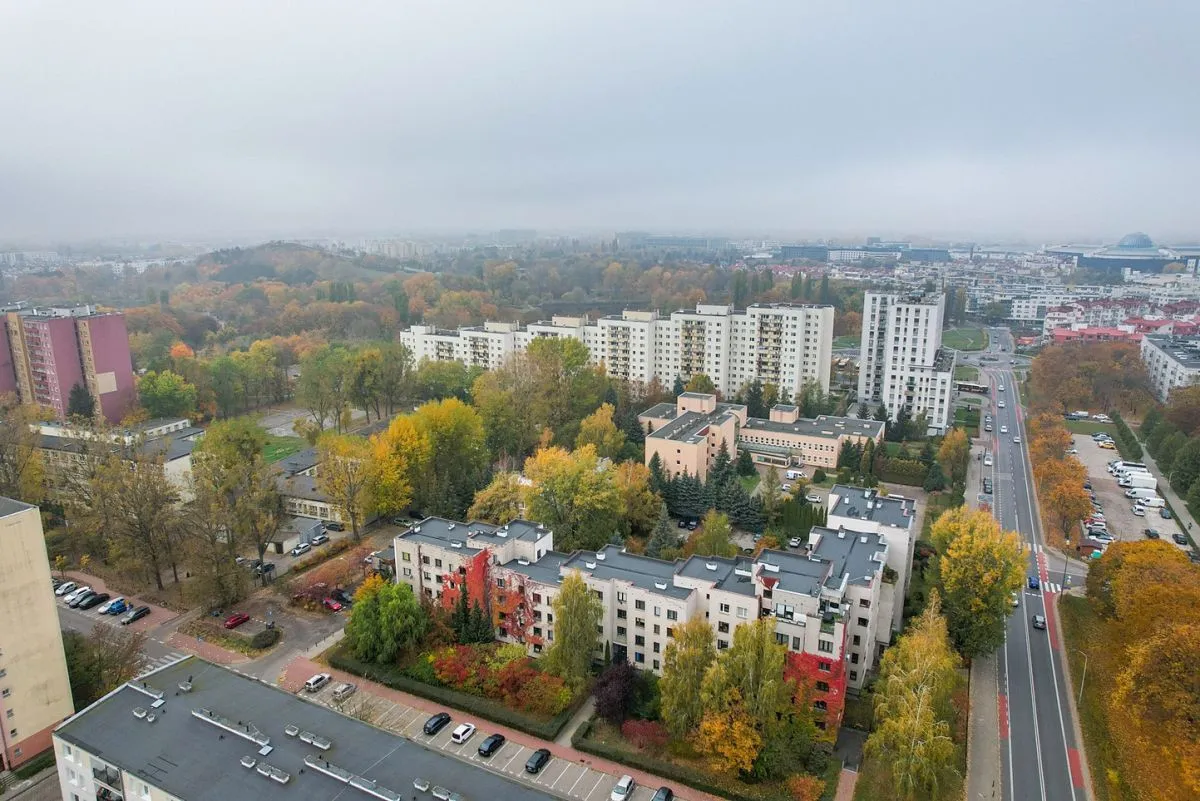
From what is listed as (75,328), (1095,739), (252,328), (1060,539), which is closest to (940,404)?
(1060,539)

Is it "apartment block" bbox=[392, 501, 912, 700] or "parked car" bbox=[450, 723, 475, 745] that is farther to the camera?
"apartment block" bbox=[392, 501, 912, 700]

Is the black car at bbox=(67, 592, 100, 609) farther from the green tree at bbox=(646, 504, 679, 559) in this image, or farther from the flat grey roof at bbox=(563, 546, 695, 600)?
the green tree at bbox=(646, 504, 679, 559)

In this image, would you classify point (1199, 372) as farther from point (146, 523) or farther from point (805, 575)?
point (146, 523)

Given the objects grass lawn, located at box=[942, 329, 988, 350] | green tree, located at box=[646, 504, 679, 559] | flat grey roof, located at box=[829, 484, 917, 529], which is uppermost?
flat grey roof, located at box=[829, 484, 917, 529]

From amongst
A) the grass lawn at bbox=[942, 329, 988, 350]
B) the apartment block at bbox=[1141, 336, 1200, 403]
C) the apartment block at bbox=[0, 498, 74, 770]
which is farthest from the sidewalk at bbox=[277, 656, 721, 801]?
the grass lawn at bbox=[942, 329, 988, 350]

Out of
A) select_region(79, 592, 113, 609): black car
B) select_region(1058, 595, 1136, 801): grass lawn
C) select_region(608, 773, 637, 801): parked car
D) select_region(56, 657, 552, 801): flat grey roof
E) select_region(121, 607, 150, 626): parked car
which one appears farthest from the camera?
select_region(79, 592, 113, 609): black car

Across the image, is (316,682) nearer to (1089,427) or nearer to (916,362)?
(916,362)

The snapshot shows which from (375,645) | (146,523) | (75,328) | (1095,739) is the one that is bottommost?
(1095,739)

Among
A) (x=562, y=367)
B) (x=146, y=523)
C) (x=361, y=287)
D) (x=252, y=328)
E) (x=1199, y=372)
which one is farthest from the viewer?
(x=361, y=287)
